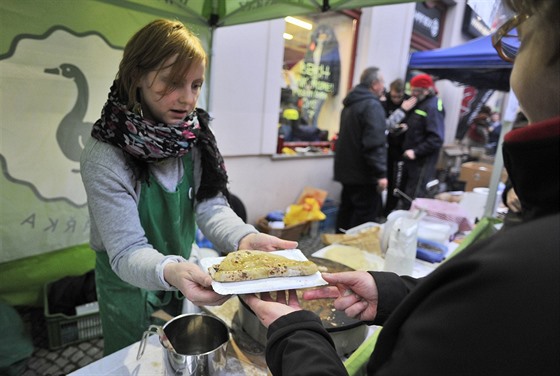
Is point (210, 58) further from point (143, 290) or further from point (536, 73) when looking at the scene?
point (536, 73)

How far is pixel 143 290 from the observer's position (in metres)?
1.53

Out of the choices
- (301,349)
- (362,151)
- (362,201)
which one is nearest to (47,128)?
(301,349)

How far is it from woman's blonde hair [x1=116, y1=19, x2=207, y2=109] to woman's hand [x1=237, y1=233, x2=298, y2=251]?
25.8 inches

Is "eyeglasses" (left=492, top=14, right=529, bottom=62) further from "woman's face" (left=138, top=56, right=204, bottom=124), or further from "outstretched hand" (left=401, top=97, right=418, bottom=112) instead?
"outstretched hand" (left=401, top=97, right=418, bottom=112)

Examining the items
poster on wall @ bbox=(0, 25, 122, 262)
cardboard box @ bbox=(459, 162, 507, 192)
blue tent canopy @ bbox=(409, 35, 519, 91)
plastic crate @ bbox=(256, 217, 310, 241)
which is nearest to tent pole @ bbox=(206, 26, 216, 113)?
poster on wall @ bbox=(0, 25, 122, 262)

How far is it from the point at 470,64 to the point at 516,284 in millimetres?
Answer: 5080

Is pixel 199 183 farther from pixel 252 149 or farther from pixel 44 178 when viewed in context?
pixel 252 149

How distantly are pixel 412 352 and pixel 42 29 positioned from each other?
2.50m

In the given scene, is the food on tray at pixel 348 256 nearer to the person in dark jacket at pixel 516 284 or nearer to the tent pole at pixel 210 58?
the person in dark jacket at pixel 516 284

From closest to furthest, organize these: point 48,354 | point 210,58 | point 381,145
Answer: point 48,354 → point 210,58 → point 381,145

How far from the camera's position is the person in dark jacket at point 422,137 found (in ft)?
16.1

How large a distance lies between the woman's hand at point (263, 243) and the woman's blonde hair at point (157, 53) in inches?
25.8

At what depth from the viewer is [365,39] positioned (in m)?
5.80

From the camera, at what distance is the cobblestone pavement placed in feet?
7.39
